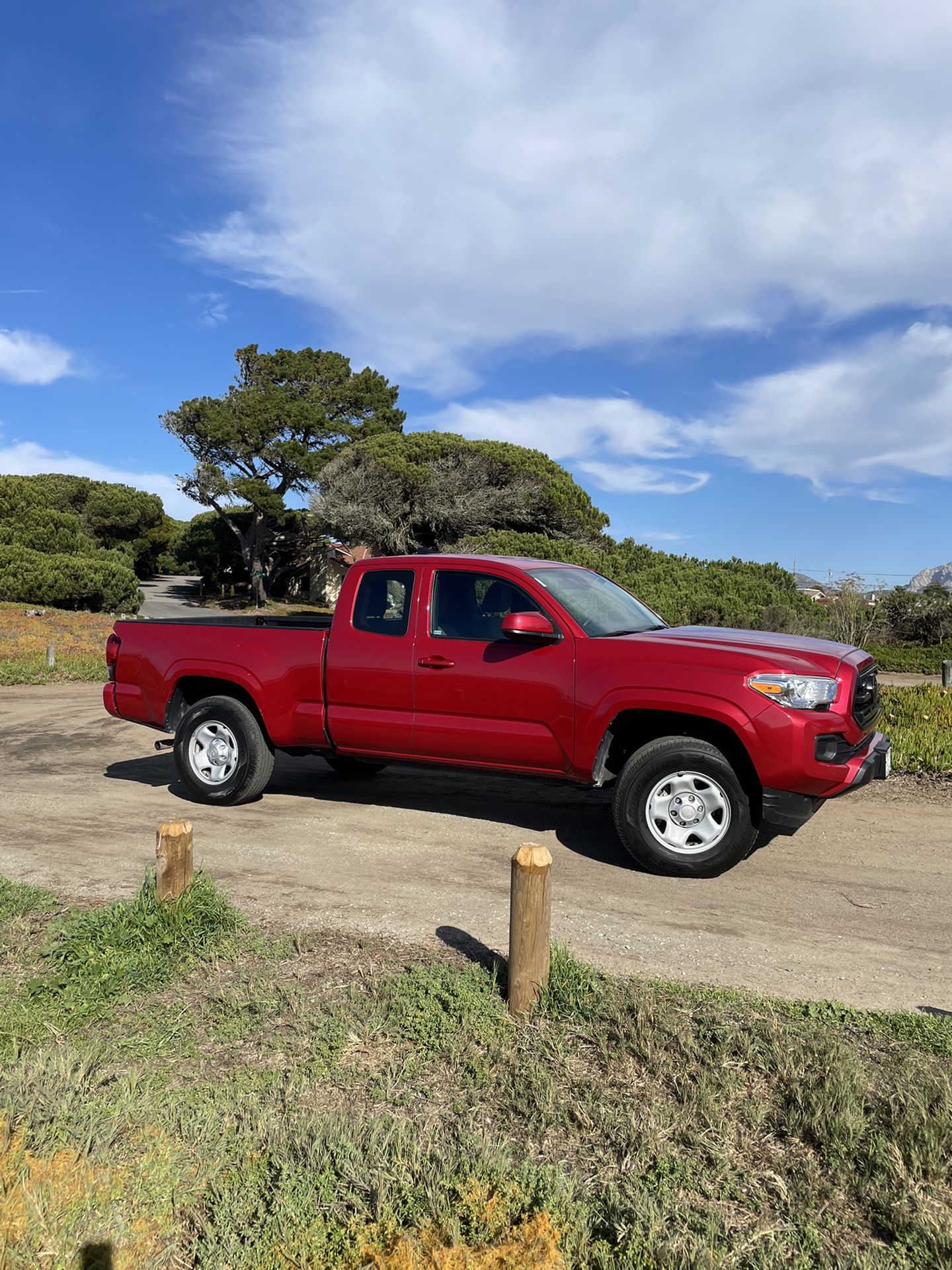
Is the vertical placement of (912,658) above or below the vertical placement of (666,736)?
above

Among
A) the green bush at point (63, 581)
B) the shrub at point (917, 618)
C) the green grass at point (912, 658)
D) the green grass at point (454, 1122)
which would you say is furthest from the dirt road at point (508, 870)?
the green bush at point (63, 581)

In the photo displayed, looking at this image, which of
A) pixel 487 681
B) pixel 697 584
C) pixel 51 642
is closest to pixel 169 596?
pixel 51 642

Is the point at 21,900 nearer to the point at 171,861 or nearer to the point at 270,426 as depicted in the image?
the point at 171,861

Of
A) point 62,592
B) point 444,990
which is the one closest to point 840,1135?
point 444,990

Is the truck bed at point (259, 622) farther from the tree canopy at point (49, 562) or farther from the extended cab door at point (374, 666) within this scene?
the tree canopy at point (49, 562)

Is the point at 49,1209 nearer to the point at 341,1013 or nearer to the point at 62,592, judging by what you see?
→ the point at 341,1013

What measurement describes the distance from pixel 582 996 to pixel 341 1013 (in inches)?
39.1

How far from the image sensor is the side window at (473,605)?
21.1ft

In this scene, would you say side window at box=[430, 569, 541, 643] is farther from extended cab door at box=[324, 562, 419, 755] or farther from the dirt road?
the dirt road

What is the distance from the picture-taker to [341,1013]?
383 centimetres

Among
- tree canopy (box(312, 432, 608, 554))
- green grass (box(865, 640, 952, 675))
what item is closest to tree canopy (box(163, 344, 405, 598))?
tree canopy (box(312, 432, 608, 554))

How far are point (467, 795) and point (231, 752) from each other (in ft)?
6.50

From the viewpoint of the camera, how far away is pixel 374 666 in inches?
265

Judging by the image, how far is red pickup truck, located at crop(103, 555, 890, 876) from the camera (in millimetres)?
5523
